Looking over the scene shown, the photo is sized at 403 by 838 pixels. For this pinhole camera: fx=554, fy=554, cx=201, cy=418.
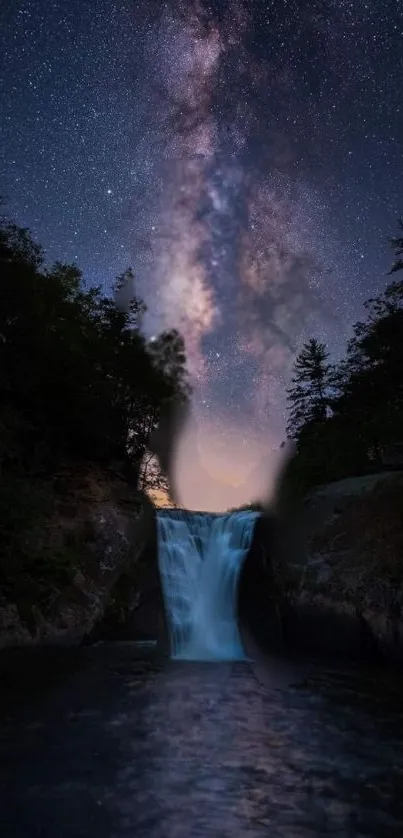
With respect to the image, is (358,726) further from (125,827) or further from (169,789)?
(125,827)

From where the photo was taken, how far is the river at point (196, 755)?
23.0 feet

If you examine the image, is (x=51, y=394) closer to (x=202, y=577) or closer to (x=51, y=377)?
(x=51, y=377)

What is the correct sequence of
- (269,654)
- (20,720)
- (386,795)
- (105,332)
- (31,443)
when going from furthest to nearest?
(105,332), (31,443), (269,654), (20,720), (386,795)

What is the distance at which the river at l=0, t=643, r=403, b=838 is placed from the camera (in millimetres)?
6996

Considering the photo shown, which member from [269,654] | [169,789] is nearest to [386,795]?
[169,789]

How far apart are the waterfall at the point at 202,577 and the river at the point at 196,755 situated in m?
6.74

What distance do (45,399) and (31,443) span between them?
2.51 metres

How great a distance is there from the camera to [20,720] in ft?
36.2

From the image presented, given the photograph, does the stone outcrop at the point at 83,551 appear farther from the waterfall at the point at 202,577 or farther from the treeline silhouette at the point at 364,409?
the treeline silhouette at the point at 364,409

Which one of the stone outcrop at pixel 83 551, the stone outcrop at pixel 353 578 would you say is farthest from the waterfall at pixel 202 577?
the stone outcrop at pixel 353 578

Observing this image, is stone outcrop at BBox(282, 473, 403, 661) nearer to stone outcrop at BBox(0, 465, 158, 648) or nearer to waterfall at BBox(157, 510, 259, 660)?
waterfall at BBox(157, 510, 259, 660)

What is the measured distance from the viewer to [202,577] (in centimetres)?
2548

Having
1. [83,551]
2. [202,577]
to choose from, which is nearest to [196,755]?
[83,551]

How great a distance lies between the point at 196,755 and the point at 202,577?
52.9ft
